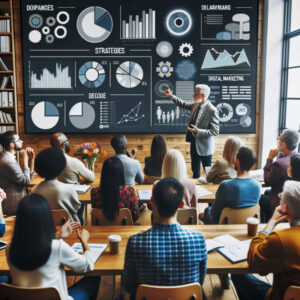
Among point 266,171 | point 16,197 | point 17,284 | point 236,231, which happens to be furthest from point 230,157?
point 17,284

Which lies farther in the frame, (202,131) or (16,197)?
(202,131)

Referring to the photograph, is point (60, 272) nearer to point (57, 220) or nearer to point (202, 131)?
point (57, 220)

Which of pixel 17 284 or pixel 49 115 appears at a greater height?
pixel 49 115

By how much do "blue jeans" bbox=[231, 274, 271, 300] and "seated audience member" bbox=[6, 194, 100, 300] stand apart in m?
1.00

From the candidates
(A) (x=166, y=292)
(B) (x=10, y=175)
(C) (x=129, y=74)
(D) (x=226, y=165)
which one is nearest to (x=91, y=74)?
(C) (x=129, y=74)

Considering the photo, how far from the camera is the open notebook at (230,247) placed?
81.2 inches

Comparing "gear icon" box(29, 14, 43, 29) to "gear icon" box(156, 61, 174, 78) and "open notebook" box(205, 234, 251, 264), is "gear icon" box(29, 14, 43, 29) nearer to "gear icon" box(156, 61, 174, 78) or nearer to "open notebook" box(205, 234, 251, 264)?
"gear icon" box(156, 61, 174, 78)

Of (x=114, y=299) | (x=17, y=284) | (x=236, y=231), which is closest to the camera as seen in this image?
(x=17, y=284)

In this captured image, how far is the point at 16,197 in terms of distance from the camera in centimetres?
367

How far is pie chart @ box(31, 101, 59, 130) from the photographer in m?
6.03

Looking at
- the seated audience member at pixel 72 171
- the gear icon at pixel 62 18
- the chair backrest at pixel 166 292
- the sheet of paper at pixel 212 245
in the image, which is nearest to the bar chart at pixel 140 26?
the gear icon at pixel 62 18

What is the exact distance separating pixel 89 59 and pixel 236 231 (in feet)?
14.1

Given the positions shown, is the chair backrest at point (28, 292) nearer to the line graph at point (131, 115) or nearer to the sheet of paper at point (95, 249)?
the sheet of paper at point (95, 249)

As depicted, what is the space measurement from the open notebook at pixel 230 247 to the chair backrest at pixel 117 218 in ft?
2.26
